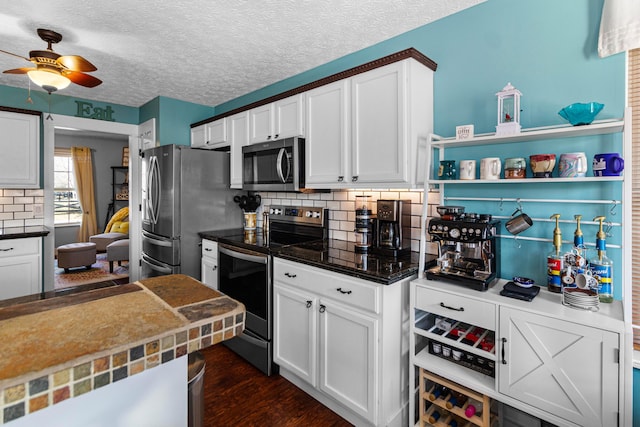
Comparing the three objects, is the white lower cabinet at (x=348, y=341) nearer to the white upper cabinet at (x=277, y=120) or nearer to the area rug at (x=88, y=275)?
the white upper cabinet at (x=277, y=120)

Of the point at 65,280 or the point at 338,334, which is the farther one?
the point at 65,280

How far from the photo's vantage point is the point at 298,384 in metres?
2.35

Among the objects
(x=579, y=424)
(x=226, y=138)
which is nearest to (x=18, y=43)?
(x=226, y=138)

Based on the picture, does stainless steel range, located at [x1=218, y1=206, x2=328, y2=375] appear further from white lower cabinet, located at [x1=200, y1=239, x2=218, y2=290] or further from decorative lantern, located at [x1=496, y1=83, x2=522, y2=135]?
decorative lantern, located at [x1=496, y1=83, x2=522, y2=135]

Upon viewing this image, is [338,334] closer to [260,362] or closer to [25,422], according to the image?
[260,362]

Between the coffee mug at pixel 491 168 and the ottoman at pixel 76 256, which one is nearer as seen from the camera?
the coffee mug at pixel 491 168

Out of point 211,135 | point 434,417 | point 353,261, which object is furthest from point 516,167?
point 211,135

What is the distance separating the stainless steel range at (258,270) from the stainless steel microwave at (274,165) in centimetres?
38

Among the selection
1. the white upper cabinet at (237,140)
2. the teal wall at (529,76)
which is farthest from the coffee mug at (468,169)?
the white upper cabinet at (237,140)

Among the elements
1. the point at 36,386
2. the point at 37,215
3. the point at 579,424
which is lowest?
the point at 579,424

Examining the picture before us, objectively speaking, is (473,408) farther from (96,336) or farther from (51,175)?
(51,175)

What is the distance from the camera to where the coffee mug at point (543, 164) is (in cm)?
164

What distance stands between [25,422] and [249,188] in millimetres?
2453

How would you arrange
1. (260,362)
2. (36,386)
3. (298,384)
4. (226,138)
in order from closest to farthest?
(36,386) → (298,384) → (260,362) → (226,138)
